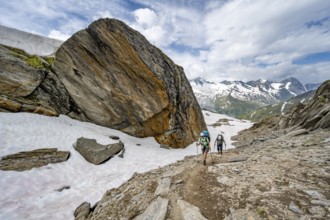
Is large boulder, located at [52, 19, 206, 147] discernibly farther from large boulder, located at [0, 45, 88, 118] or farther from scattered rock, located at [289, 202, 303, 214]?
scattered rock, located at [289, 202, 303, 214]

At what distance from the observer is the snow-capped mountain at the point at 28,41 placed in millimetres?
34812

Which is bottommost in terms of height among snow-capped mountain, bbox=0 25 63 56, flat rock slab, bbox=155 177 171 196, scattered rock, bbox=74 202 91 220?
scattered rock, bbox=74 202 91 220

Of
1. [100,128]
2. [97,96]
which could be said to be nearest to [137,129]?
[100,128]

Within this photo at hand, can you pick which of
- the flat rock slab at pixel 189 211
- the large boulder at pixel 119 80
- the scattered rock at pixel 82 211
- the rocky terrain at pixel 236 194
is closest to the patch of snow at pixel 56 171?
the scattered rock at pixel 82 211

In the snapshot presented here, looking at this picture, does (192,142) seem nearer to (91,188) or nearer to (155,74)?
(155,74)

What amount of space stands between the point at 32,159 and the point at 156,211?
13.2m

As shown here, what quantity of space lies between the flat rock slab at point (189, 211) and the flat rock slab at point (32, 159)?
13320 mm

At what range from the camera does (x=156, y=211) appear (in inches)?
356

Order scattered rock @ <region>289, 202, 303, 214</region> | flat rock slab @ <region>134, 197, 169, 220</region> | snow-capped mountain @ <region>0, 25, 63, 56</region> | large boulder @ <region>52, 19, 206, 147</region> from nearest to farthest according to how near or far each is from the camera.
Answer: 1. scattered rock @ <region>289, 202, 303, 214</region>
2. flat rock slab @ <region>134, 197, 169, 220</region>
3. large boulder @ <region>52, 19, 206, 147</region>
4. snow-capped mountain @ <region>0, 25, 63, 56</region>

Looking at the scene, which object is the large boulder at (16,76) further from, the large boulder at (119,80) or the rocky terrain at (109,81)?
the large boulder at (119,80)

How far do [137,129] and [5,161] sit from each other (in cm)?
1935

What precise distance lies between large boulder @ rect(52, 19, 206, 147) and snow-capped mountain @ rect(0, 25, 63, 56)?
10327 millimetres

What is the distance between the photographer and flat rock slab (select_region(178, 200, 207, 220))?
8356mm

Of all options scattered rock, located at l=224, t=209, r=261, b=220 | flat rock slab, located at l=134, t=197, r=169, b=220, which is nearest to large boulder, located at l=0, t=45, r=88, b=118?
flat rock slab, located at l=134, t=197, r=169, b=220
